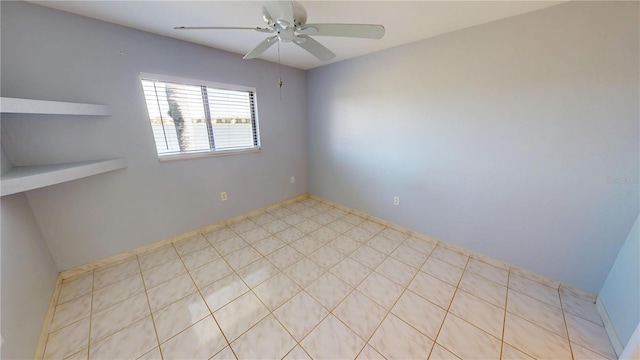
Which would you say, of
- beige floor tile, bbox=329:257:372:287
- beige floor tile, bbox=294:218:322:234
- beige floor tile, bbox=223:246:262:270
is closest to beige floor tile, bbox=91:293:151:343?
beige floor tile, bbox=223:246:262:270

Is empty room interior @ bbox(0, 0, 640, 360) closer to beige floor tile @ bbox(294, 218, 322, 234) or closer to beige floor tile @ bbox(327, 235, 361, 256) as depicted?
beige floor tile @ bbox(327, 235, 361, 256)

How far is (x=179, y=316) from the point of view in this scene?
1506mm

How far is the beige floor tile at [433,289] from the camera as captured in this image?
165cm

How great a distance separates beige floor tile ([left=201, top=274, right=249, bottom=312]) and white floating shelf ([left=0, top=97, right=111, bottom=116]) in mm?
1644

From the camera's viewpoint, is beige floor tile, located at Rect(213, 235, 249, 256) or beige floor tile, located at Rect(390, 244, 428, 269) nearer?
beige floor tile, located at Rect(390, 244, 428, 269)

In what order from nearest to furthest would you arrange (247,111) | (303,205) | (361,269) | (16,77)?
(16,77) → (361,269) → (247,111) → (303,205)

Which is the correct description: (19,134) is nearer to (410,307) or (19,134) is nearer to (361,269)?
(361,269)

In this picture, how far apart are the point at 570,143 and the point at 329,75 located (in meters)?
2.60

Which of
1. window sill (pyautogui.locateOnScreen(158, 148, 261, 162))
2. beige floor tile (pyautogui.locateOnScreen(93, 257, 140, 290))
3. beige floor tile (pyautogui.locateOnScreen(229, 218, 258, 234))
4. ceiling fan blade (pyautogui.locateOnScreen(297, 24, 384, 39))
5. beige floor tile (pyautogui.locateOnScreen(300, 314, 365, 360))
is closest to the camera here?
ceiling fan blade (pyautogui.locateOnScreen(297, 24, 384, 39))

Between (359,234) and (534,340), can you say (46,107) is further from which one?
(534,340)

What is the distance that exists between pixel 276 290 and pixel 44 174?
5.81ft

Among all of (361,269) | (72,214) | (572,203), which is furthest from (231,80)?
(572,203)

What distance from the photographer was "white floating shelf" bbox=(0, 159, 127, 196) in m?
1.21

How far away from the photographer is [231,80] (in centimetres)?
254
